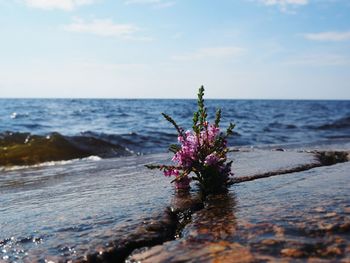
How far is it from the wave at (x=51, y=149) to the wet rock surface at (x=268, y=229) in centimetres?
885

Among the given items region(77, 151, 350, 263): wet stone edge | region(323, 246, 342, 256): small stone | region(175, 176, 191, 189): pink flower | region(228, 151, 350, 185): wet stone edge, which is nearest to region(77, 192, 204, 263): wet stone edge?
region(77, 151, 350, 263): wet stone edge

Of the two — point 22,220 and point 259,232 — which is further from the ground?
point 259,232

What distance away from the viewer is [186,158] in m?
3.79

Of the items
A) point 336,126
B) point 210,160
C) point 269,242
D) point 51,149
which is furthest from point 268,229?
point 336,126

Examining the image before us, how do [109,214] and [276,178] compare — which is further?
[276,178]

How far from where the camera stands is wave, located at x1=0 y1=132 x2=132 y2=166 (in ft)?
37.3

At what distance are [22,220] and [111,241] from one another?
1.20 m

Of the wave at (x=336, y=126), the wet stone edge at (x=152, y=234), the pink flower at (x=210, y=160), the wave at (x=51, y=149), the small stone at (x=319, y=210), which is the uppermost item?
the pink flower at (x=210, y=160)

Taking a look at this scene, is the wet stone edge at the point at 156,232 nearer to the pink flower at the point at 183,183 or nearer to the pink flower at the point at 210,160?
the pink flower at the point at 183,183

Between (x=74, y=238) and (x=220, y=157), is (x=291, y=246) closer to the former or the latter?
(x=74, y=238)

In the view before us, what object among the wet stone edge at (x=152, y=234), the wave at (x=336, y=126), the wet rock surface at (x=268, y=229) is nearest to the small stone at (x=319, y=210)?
the wet rock surface at (x=268, y=229)

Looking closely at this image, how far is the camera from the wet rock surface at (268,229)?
202 centimetres

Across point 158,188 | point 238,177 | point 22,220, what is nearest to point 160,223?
point 22,220

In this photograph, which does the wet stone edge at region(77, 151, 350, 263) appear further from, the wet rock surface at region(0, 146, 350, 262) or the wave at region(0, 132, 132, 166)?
the wave at region(0, 132, 132, 166)
